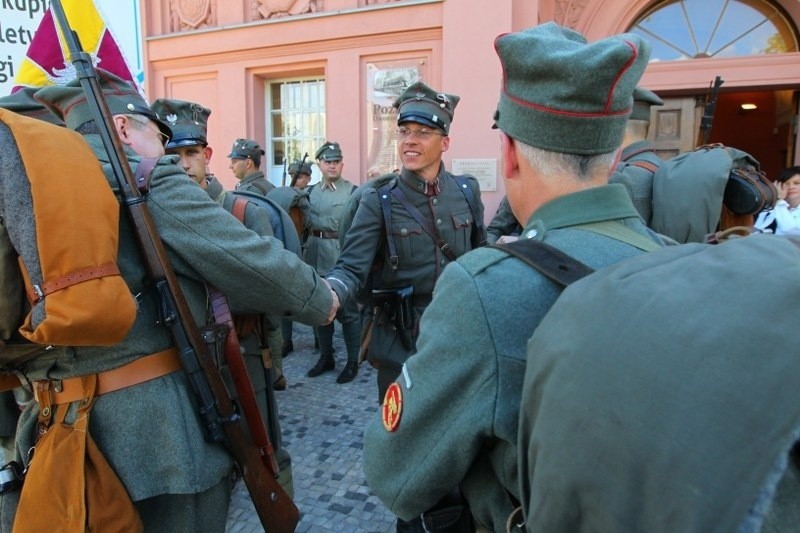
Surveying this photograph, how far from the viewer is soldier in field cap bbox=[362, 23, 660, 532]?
87 centimetres

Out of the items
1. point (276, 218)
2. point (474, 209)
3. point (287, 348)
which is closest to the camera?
point (276, 218)

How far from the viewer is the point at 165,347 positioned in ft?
5.08

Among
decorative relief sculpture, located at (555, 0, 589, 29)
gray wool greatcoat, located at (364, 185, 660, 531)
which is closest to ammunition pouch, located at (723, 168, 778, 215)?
gray wool greatcoat, located at (364, 185, 660, 531)

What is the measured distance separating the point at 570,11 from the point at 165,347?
6408mm

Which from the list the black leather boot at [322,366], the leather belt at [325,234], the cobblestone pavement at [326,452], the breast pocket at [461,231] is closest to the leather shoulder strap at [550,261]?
the breast pocket at [461,231]

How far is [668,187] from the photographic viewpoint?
263 centimetres

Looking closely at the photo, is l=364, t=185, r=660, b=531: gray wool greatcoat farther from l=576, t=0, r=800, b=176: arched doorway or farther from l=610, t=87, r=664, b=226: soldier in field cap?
l=576, t=0, r=800, b=176: arched doorway

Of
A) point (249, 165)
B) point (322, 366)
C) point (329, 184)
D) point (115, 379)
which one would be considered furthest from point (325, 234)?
point (115, 379)

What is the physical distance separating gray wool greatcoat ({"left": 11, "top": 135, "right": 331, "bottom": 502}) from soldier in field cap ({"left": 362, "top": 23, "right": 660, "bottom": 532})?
0.72 metres

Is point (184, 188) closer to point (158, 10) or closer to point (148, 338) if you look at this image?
point (148, 338)

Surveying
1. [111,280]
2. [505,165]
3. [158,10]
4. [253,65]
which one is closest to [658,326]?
[505,165]

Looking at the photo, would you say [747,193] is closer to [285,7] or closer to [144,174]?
[144,174]

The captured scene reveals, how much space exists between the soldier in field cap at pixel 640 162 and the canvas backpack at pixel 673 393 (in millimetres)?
2261

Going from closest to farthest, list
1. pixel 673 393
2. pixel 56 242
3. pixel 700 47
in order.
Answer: pixel 673 393 → pixel 56 242 → pixel 700 47
